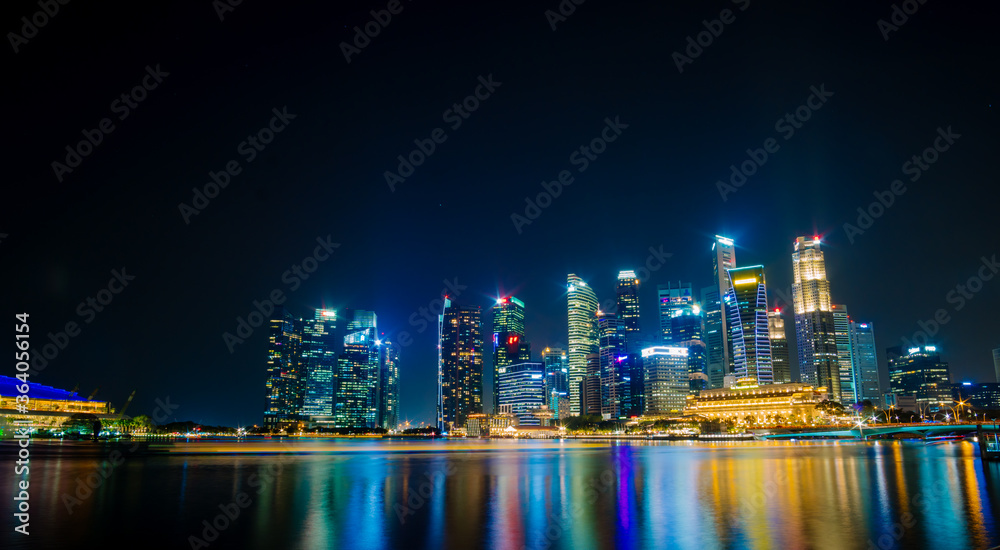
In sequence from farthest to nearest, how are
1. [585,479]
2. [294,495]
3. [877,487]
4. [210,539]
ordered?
[585,479] → [877,487] → [294,495] → [210,539]

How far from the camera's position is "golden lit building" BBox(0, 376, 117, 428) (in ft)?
463

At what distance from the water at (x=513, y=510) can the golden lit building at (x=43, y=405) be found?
439 feet

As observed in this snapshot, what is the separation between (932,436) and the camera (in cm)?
16425

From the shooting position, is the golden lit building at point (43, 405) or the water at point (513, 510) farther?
the golden lit building at point (43, 405)

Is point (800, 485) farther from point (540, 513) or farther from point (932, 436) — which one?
point (932, 436)

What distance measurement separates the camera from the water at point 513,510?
1864 cm

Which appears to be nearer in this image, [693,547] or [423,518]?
[693,547]

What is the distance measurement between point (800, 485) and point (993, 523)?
42.7 ft

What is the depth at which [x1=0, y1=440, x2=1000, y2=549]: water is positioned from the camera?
1864 cm

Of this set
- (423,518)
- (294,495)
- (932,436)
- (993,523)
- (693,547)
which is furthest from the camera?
(932,436)

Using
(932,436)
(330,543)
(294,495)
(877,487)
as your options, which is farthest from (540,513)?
(932,436)

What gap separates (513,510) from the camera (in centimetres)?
2473

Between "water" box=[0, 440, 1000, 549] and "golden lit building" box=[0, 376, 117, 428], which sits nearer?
"water" box=[0, 440, 1000, 549]

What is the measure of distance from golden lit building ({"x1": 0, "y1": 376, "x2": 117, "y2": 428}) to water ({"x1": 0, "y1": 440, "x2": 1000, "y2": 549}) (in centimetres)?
13381
